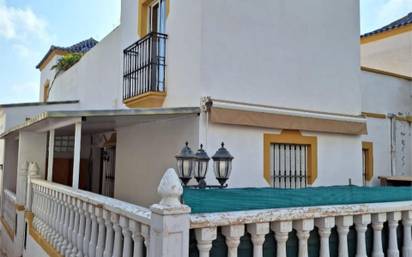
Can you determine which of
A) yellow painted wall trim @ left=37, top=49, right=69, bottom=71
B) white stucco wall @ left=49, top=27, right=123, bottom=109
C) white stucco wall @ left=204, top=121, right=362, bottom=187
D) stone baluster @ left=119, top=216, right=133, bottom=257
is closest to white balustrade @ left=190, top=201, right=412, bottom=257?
stone baluster @ left=119, top=216, right=133, bottom=257

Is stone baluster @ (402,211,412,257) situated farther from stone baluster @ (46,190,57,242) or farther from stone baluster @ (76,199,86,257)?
stone baluster @ (46,190,57,242)

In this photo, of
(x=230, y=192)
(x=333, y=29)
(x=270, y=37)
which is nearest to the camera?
(x=230, y=192)

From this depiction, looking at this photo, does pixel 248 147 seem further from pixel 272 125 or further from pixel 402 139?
pixel 402 139

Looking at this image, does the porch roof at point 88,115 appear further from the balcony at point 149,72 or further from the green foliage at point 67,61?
the green foliage at point 67,61

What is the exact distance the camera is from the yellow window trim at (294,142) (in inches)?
346

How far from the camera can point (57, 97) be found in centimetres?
2020

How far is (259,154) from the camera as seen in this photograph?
8.70 m

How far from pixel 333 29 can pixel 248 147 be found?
4490 mm

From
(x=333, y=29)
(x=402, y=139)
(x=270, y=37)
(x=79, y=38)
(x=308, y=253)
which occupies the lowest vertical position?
(x=308, y=253)

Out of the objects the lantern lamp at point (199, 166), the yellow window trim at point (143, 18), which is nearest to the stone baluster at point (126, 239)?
the lantern lamp at point (199, 166)

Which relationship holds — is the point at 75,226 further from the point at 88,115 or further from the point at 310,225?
the point at 310,225

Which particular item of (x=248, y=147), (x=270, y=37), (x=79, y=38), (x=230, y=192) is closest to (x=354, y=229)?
(x=230, y=192)

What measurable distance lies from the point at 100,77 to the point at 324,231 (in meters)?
12.4

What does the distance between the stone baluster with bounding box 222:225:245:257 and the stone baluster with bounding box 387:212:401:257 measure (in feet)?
5.60
